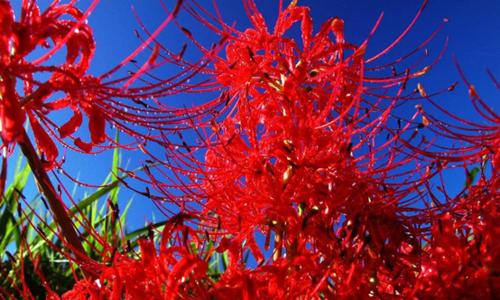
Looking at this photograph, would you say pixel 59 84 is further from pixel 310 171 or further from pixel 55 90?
pixel 310 171

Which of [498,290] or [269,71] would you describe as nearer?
[498,290]

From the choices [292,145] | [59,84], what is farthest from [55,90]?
[292,145]

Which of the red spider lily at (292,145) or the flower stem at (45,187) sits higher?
the red spider lily at (292,145)

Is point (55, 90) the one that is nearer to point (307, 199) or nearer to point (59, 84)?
point (59, 84)

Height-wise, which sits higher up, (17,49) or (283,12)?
(283,12)

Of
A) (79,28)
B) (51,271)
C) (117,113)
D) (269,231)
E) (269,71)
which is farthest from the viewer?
(51,271)

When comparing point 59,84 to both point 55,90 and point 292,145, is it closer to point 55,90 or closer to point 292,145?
point 55,90

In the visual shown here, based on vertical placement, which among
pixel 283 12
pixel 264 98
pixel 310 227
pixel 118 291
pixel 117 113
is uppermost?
pixel 283 12

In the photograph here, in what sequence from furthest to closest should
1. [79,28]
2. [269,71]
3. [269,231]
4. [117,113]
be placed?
[269,71], [269,231], [117,113], [79,28]

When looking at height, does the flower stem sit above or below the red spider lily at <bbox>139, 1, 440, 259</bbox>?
below

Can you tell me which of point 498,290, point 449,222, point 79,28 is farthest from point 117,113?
point 498,290

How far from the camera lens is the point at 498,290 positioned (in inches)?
48.4

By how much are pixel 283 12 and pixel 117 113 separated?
1.97ft

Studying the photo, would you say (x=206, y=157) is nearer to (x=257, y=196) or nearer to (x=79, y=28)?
(x=257, y=196)
